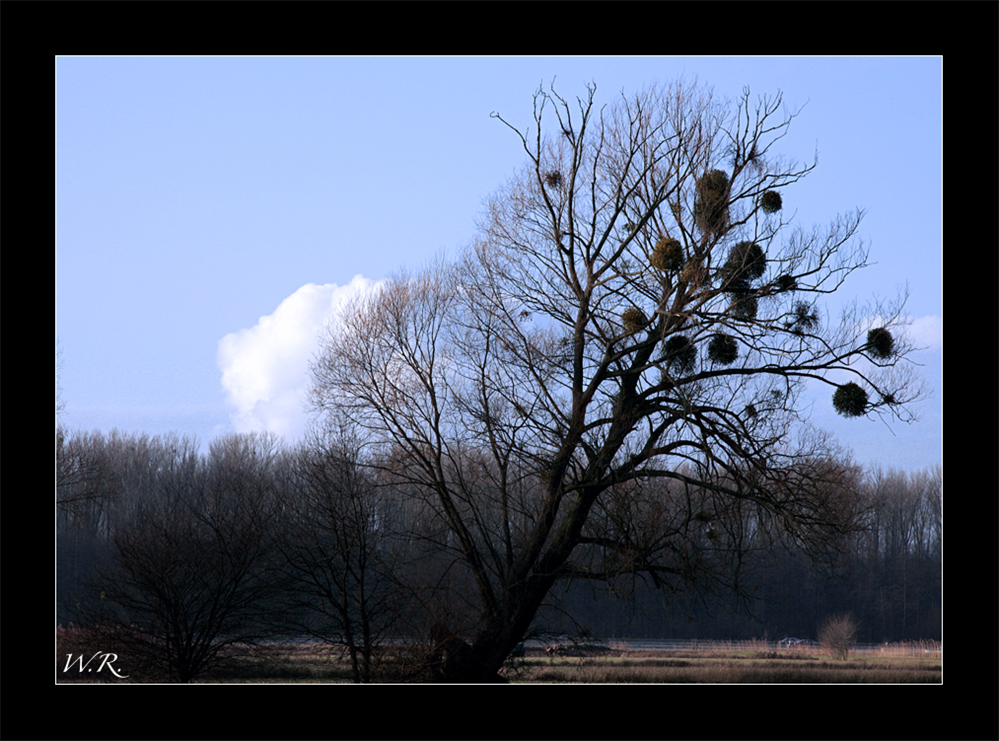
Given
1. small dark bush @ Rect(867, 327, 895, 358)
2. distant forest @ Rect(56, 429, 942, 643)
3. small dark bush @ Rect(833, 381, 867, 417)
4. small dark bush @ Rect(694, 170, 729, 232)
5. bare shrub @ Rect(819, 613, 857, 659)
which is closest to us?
small dark bush @ Rect(833, 381, 867, 417)

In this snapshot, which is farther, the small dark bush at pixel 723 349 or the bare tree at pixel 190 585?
the bare tree at pixel 190 585

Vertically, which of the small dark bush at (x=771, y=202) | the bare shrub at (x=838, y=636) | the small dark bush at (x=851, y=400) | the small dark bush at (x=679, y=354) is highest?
the small dark bush at (x=771, y=202)

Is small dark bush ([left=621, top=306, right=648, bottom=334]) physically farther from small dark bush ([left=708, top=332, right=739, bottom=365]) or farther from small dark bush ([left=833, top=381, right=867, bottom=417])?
small dark bush ([left=833, top=381, right=867, bottom=417])

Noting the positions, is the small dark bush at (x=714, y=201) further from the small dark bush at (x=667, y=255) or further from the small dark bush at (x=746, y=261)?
the small dark bush at (x=667, y=255)

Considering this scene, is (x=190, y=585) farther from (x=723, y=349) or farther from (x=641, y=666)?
(x=723, y=349)

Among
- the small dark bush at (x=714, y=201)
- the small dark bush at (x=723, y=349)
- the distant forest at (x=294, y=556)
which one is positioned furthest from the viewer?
the distant forest at (x=294, y=556)

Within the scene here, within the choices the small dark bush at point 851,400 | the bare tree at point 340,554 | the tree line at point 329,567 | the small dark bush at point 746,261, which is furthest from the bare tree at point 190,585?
the small dark bush at point 851,400

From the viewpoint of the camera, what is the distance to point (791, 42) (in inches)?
303

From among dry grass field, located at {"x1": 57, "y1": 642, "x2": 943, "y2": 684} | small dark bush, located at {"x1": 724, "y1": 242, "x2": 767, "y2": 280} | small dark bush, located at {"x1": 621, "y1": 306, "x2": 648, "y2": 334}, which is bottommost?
dry grass field, located at {"x1": 57, "y1": 642, "x2": 943, "y2": 684}

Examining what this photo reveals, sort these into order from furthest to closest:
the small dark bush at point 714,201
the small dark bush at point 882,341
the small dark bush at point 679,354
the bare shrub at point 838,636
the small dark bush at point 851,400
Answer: the bare shrub at point 838,636
the small dark bush at point 679,354
the small dark bush at point 714,201
the small dark bush at point 882,341
the small dark bush at point 851,400

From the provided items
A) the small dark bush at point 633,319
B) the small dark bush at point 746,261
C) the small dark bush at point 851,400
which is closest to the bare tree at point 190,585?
the small dark bush at point 633,319

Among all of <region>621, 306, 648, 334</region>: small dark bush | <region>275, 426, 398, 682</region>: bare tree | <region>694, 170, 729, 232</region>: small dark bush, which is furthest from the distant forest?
<region>694, 170, 729, 232</region>: small dark bush

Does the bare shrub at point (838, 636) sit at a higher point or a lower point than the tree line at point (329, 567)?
lower

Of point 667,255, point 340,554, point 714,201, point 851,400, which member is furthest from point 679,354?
point 340,554
